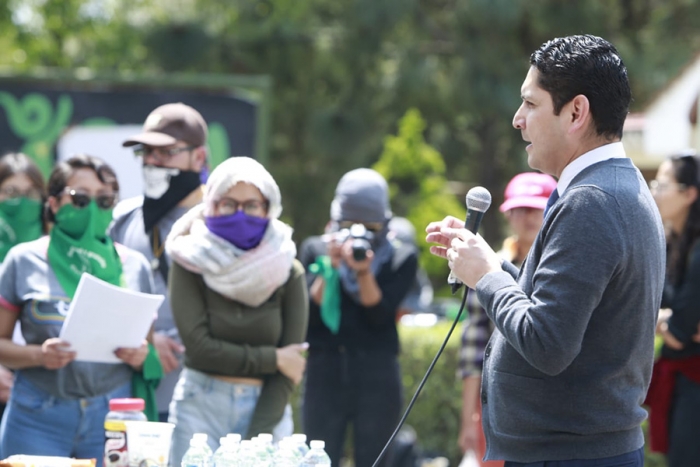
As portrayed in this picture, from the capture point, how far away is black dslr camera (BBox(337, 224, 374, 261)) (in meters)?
5.36

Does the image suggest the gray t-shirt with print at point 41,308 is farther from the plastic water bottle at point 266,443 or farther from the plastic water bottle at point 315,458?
the plastic water bottle at point 315,458

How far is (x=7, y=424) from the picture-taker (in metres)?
4.11

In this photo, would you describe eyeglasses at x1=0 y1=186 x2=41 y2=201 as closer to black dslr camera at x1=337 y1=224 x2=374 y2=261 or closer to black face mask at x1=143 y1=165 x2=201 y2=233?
black face mask at x1=143 y1=165 x2=201 y2=233

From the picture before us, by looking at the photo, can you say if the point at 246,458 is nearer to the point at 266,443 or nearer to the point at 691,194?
the point at 266,443

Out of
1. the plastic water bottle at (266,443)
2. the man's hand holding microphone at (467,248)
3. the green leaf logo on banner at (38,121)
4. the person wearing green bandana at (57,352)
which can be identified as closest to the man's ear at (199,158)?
the person wearing green bandana at (57,352)

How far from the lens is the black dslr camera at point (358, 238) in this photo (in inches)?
211

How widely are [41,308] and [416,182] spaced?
37.4 feet

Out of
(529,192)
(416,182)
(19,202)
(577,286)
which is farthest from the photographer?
(416,182)

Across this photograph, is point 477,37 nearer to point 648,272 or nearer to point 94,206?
point 94,206

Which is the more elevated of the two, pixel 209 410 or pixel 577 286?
pixel 577 286

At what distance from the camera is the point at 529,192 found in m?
4.93

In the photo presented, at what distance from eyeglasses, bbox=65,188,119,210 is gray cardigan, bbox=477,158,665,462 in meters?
2.03

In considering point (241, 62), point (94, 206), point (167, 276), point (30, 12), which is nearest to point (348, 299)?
point (167, 276)

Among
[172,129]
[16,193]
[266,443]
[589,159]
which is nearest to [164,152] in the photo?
[172,129]
